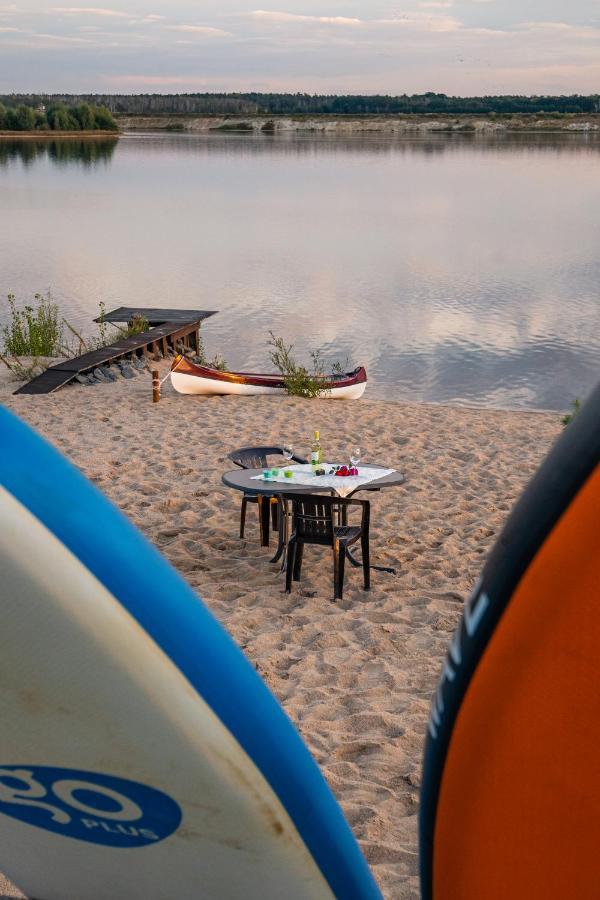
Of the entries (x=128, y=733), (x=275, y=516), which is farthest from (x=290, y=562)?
(x=128, y=733)

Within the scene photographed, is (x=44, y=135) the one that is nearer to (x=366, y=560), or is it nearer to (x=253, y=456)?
(x=253, y=456)

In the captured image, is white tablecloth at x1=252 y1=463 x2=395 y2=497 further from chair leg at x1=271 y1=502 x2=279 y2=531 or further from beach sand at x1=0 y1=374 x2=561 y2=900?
beach sand at x1=0 y1=374 x2=561 y2=900

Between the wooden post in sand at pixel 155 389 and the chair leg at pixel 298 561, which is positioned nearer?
the chair leg at pixel 298 561

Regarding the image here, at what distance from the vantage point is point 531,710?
1.81 metres

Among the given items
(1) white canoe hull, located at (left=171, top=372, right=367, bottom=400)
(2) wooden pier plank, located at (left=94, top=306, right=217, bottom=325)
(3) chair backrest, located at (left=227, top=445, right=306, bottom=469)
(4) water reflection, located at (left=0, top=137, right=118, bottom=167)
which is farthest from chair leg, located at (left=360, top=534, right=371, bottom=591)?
(4) water reflection, located at (left=0, top=137, right=118, bottom=167)

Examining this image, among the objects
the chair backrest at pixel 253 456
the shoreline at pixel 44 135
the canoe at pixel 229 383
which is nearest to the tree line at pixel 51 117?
the shoreline at pixel 44 135

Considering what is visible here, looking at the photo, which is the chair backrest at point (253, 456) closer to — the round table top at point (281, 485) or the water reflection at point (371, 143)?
the round table top at point (281, 485)

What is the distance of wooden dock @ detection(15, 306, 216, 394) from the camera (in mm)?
14087

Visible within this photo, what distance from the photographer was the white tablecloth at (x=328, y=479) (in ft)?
23.3

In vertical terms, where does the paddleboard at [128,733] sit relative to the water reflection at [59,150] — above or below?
below

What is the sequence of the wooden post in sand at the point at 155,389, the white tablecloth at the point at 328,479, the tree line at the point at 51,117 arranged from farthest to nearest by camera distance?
1. the tree line at the point at 51,117
2. the wooden post in sand at the point at 155,389
3. the white tablecloth at the point at 328,479

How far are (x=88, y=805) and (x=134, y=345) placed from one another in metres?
14.8

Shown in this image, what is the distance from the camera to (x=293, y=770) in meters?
2.28

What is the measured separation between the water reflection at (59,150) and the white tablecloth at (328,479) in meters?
73.4
